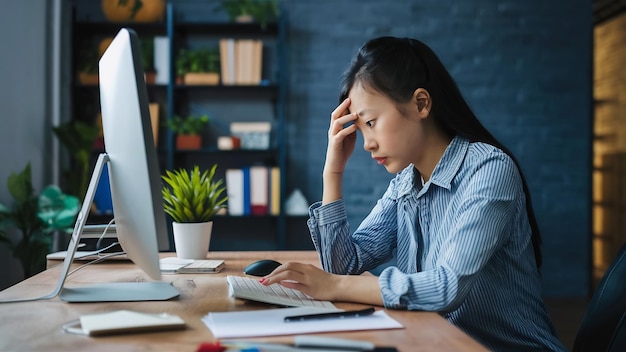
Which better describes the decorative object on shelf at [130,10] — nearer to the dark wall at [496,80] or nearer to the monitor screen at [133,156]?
the dark wall at [496,80]

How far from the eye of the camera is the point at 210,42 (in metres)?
4.71

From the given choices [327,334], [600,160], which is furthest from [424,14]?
[327,334]

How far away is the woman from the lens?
1193mm

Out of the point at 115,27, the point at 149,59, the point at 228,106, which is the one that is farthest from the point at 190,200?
the point at 115,27

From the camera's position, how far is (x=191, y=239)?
178 centimetres

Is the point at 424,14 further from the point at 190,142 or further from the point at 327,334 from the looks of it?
the point at 327,334

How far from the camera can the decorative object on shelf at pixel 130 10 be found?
4453mm

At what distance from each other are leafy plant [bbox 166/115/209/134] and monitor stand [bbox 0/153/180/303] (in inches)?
124

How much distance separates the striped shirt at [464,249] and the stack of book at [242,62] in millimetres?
2959

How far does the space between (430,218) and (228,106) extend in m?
3.41

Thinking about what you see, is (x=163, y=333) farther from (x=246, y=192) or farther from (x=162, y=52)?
(x=162, y=52)

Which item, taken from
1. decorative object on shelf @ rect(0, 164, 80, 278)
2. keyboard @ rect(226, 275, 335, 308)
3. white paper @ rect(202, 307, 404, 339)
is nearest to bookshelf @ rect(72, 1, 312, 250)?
decorative object on shelf @ rect(0, 164, 80, 278)

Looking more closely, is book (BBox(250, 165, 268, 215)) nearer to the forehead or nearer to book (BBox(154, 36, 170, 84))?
book (BBox(154, 36, 170, 84))

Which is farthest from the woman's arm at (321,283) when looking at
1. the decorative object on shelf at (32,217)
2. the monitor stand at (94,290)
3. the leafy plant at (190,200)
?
the decorative object on shelf at (32,217)
